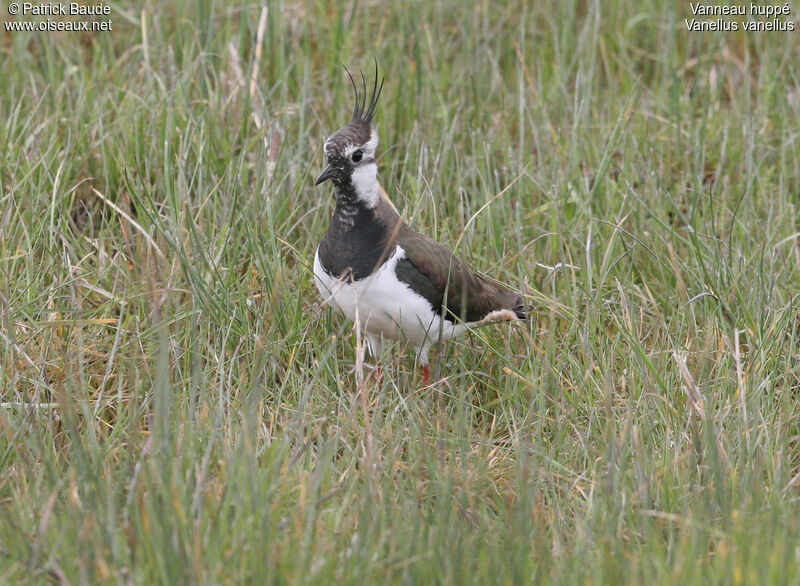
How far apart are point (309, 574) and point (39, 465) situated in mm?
1131

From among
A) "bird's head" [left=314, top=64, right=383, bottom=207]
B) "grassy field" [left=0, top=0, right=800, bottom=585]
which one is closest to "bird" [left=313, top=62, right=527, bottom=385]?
"bird's head" [left=314, top=64, right=383, bottom=207]

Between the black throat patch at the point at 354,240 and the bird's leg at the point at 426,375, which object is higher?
the black throat patch at the point at 354,240

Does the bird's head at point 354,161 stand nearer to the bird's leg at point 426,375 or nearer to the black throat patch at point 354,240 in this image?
the black throat patch at point 354,240

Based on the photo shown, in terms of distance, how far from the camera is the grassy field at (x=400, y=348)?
2.79 m

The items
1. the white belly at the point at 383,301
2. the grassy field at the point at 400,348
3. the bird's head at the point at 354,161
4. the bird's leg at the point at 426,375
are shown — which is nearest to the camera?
the grassy field at the point at 400,348

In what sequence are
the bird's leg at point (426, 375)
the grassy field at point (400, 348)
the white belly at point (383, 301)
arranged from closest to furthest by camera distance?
the grassy field at point (400, 348), the white belly at point (383, 301), the bird's leg at point (426, 375)

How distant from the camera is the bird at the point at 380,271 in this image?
4008mm

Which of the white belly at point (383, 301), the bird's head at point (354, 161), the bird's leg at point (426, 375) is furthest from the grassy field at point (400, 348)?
the bird's head at point (354, 161)

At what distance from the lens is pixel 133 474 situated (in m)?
3.01

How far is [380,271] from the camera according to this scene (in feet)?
13.2

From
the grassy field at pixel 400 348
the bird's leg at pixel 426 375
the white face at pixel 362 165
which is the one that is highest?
the white face at pixel 362 165

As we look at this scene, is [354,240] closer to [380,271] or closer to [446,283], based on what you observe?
[380,271]

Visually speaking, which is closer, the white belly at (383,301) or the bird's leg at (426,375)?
the white belly at (383,301)

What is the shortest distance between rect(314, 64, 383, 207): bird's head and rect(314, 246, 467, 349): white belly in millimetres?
268
